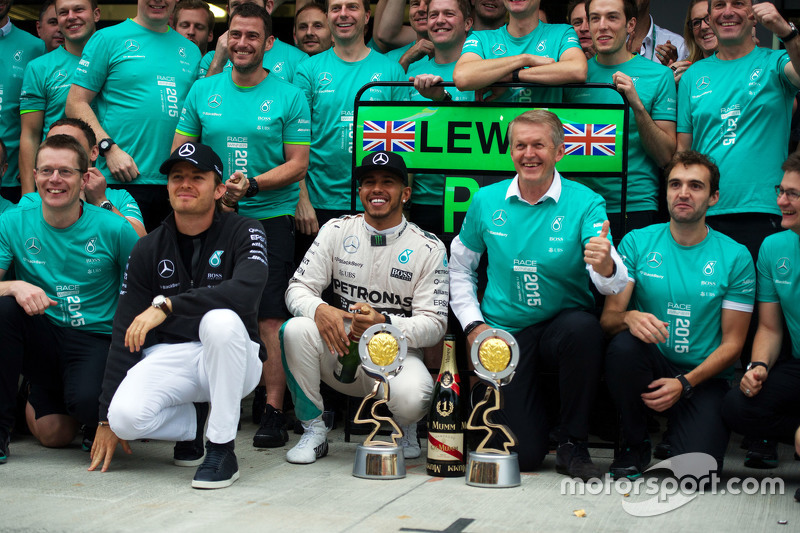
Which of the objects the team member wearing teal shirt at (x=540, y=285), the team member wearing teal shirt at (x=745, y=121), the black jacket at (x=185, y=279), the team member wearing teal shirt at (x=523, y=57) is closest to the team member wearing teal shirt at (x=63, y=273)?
the black jacket at (x=185, y=279)

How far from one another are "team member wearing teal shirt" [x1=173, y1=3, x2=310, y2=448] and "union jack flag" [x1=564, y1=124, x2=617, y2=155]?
4.92 ft

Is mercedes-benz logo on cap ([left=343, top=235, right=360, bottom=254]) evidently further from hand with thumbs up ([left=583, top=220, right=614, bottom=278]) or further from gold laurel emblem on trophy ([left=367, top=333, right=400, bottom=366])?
hand with thumbs up ([left=583, top=220, right=614, bottom=278])

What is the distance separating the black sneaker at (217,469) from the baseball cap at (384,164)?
144 centimetres

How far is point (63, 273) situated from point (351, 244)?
4.62 feet

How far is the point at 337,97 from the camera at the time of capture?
557 centimetres

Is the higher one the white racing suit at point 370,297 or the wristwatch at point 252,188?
the wristwatch at point 252,188

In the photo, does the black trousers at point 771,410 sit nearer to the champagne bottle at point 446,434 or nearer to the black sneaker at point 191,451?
the champagne bottle at point 446,434

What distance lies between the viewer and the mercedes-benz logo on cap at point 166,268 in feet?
13.7

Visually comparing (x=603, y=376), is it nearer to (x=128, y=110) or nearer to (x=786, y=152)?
(x=786, y=152)

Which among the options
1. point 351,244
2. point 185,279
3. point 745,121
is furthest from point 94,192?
point 745,121

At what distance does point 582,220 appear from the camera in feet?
14.3

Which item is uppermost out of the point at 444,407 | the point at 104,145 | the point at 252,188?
the point at 104,145

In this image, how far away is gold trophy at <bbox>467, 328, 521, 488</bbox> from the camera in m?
3.85
